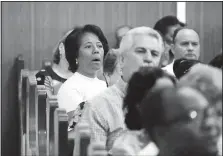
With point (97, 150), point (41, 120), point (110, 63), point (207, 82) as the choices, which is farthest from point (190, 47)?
point (207, 82)

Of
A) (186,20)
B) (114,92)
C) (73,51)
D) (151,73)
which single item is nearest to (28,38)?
(186,20)

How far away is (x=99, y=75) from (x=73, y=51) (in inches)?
29.8

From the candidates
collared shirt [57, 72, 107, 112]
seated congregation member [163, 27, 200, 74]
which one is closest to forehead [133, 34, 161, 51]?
collared shirt [57, 72, 107, 112]

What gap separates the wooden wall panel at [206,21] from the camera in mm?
8047

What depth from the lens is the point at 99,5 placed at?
7.78m

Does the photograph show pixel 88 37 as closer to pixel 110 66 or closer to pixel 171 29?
pixel 110 66

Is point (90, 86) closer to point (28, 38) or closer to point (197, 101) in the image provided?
point (197, 101)

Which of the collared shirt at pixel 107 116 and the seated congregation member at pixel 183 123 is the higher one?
the seated congregation member at pixel 183 123

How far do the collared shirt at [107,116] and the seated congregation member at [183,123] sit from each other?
1468mm

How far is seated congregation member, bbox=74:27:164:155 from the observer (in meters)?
2.86

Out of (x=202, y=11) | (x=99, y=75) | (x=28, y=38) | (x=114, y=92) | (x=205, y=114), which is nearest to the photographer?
(x=205, y=114)

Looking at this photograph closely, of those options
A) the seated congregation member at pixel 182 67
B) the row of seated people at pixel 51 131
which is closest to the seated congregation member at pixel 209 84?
the row of seated people at pixel 51 131

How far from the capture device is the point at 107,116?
2.89m

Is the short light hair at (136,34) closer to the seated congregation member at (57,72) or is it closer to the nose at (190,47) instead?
the seated congregation member at (57,72)
